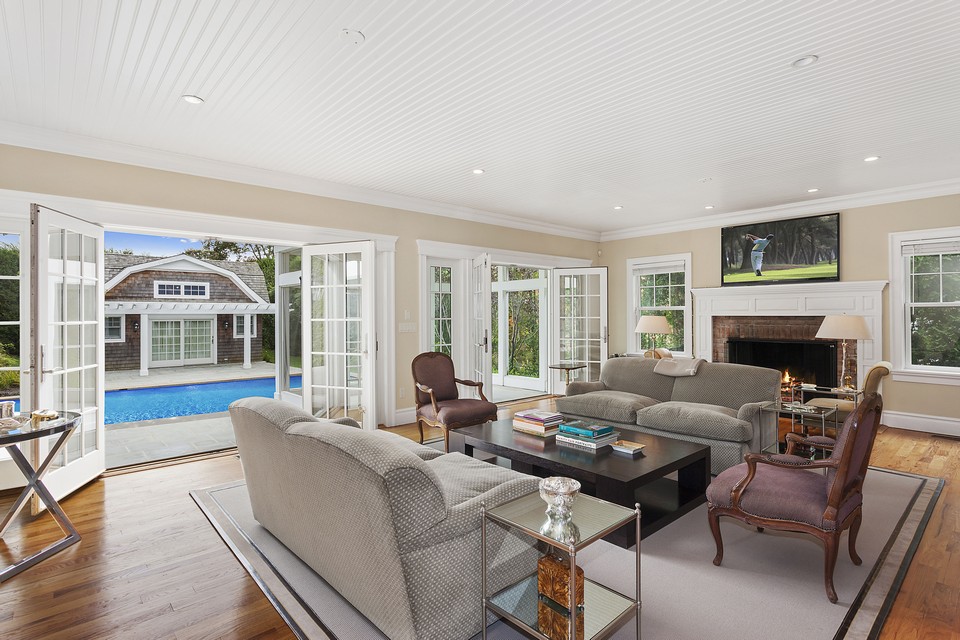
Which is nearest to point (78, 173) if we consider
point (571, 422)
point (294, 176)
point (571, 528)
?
point (294, 176)

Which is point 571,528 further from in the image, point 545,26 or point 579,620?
point 545,26

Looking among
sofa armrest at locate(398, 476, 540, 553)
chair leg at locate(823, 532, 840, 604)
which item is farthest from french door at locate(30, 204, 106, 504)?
chair leg at locate(823, 532, 840, 604)

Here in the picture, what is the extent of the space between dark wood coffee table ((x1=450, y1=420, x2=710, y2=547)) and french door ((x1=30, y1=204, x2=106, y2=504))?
2.83 metres

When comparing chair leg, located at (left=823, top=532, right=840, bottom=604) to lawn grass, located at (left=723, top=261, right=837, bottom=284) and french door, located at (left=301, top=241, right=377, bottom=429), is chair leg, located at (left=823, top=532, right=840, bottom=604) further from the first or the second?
lawn grass, located at (left=723, top=261, right=837, bottom=284)

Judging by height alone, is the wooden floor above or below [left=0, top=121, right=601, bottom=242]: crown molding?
below

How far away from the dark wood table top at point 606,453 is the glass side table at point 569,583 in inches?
34.6

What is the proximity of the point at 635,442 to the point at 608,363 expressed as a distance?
1996 mm

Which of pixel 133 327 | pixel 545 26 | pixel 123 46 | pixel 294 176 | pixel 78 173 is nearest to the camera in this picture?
pixel 545 26

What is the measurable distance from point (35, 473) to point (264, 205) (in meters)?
2.86

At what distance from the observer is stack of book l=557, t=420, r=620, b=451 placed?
3.25 m

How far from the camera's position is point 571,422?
139 inches

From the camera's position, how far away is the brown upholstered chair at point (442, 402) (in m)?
4.44

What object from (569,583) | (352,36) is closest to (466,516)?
(569,583)

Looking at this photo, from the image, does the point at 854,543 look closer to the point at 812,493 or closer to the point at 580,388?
the point at 812,493
